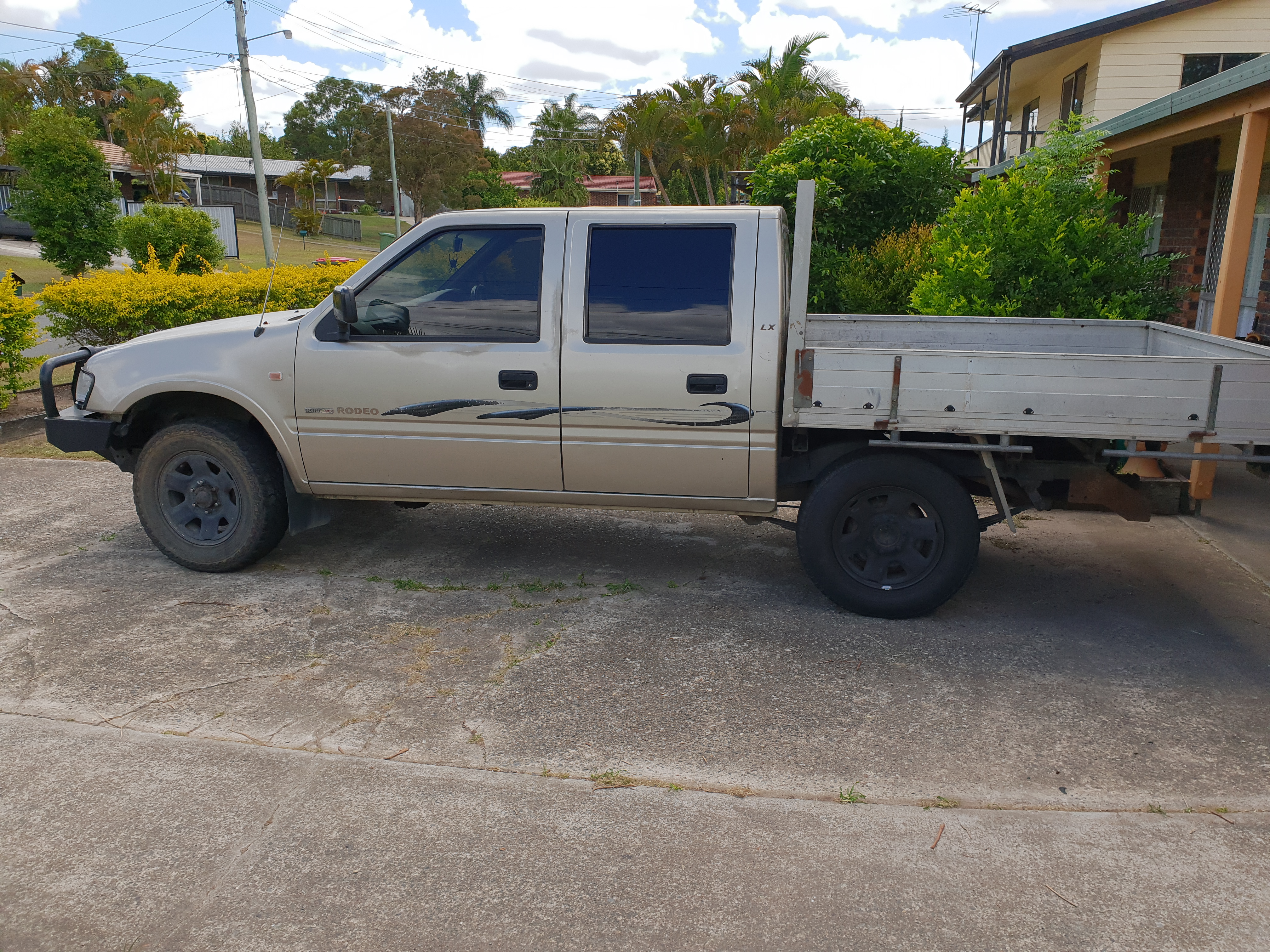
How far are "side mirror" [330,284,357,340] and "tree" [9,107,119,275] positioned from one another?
54.8 feet

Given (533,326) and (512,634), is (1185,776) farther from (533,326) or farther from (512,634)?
(533,326)

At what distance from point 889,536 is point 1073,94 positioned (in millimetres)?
16709

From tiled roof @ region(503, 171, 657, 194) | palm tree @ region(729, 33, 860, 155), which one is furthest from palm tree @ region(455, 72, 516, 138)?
palm tree @ region(729, 33, 860, 155)

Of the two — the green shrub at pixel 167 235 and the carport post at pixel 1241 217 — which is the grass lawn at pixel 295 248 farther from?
the carport post at pixel 1241 217

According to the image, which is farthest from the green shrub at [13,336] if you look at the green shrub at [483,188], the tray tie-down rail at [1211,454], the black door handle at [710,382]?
the green shrub at [483,188]

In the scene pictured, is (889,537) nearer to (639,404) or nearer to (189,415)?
(639,404)

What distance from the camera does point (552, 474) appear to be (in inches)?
203

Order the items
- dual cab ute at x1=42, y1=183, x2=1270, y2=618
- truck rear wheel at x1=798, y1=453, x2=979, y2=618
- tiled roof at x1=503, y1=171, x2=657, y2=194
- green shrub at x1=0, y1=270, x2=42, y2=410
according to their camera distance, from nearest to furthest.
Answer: dual cab ute at x1=42, y1=183, x2=1270, y2=618
truck rear wheel at x1=798, y1=453, x2=979, y2=618
green shrub at x1=0, y1=270, x2=42, y2=410
tiled roof at x1=503, y1=171, x2=657, y2=194

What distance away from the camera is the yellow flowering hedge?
9.95m

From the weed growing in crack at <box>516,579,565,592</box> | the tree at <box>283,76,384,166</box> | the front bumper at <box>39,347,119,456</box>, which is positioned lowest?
the weed growing in crack at <box>516,579,565,592</box>

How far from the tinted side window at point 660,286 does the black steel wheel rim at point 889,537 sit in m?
1.09

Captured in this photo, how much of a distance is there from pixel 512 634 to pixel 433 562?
1227mm

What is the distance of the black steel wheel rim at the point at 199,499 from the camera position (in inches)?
217

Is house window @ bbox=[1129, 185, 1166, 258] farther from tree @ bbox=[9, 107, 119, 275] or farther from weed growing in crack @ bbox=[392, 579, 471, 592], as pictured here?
tree @ bbox=[9, 107, 119, 275]
